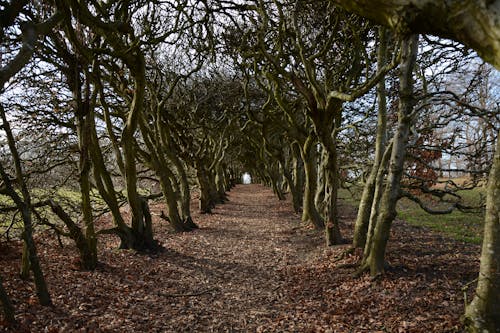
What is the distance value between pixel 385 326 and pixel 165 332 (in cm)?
346

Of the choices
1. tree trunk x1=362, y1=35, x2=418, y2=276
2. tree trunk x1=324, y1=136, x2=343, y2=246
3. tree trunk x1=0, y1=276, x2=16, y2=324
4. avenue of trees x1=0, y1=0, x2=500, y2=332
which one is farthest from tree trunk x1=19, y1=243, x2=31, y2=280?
tree trunk x1=324, y1=136, x2=343, y2=246

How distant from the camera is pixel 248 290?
7266 millimetres

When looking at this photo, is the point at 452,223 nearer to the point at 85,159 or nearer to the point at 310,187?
the point at 310,187

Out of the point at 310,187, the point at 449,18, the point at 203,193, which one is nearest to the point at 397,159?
the point at 449,18

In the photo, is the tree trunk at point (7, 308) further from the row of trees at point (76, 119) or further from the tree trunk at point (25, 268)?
the tree trunk at point (25, 268)

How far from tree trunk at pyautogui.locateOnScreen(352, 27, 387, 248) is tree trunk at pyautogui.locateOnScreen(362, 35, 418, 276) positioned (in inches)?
63.4

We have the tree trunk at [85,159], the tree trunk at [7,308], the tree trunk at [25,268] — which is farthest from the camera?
the tree trunk at [85,159]

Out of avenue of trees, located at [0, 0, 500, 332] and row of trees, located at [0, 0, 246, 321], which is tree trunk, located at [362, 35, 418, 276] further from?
row of trees, located at [0, 0, 246, 321]

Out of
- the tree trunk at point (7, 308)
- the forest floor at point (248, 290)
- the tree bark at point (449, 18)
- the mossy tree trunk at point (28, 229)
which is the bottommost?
the forest floor at point (248, 290)

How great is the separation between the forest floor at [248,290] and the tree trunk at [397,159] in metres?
0.46

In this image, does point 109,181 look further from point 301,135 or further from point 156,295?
point 301,135

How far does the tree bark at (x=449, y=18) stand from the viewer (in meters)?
2.24

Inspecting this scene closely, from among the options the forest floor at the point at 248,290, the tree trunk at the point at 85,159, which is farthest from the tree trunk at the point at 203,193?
the tree trunk at the point at 85,159

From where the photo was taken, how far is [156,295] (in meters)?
6.70
